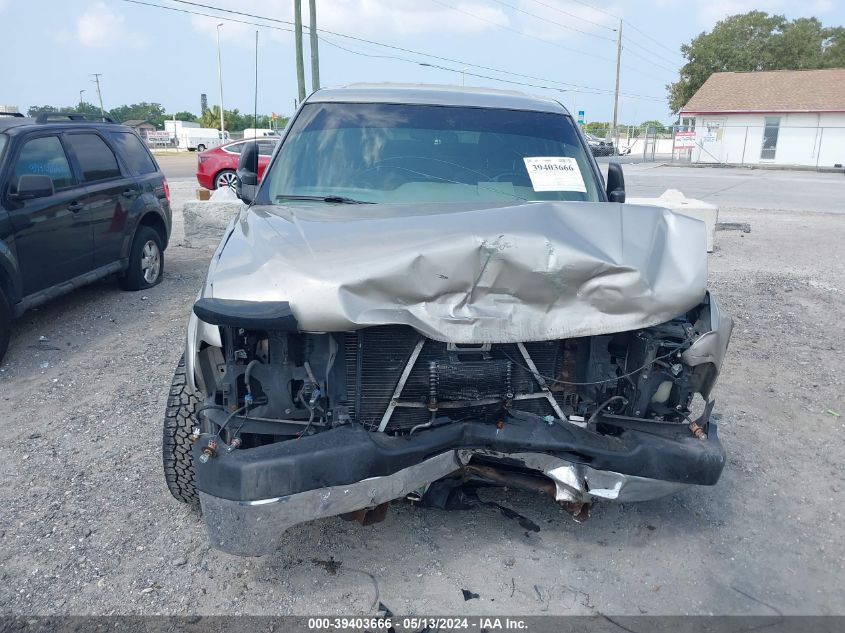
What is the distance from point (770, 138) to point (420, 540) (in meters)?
42.6

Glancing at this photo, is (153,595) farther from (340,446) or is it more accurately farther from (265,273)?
(265,273)

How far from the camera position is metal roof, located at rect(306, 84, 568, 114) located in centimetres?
443

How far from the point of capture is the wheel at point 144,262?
770cm

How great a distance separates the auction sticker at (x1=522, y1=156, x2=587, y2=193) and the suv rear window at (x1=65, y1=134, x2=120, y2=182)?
471 cm

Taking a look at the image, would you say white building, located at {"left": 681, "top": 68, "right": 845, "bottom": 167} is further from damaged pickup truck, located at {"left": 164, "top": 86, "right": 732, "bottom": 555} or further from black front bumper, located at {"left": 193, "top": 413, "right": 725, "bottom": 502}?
black front bumper, located at {"left": 193, "top": 413, "right": 725, "bottom": 502}

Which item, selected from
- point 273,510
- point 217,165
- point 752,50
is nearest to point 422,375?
point 273,510

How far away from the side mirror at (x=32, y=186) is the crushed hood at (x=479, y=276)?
3339 mm

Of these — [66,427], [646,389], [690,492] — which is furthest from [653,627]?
[66,427]

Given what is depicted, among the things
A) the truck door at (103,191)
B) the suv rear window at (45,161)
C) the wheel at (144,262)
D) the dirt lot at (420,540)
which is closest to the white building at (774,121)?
the wheel at (144,262)

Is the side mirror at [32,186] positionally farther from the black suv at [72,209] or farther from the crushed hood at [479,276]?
the crushed hood at [479,276]

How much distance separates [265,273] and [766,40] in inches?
2554

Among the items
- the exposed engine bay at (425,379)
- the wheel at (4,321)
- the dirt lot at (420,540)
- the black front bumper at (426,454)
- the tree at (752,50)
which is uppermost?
the tree at (752,50)

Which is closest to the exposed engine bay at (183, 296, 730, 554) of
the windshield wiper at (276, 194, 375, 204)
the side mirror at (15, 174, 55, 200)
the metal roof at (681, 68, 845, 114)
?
the windshield wiper at (276, 194, 375, 204)

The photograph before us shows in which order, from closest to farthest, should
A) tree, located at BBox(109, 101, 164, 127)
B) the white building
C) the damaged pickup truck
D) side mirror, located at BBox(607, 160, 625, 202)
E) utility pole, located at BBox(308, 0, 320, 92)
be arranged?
the damaged pickup truck → side mirror, located at BBox(607, 160, 625, 202) → utility pole, located at BBox(308, 0, 320, 92) → the white building → tree, located at BBox(109, 101, 164, 127)
